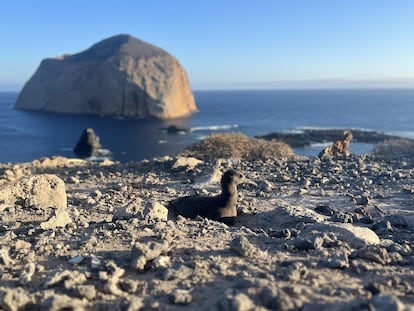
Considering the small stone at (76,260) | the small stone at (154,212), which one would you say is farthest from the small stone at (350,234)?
the small stone at (76,260)

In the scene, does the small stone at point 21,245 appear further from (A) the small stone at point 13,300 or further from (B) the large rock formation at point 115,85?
(B) the large rock formation at point 115,85

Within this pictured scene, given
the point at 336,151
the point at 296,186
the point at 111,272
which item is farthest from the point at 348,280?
the point at 336,151

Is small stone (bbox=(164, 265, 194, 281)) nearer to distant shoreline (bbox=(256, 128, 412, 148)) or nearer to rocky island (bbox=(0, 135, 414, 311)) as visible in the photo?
rocky island (bbox=(0, 135, 414, 311))

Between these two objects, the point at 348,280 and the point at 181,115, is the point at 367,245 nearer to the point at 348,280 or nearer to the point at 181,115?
the point at 348,280

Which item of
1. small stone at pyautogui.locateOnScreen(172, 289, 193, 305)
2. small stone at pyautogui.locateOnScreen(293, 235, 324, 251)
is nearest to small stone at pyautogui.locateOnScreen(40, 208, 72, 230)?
small stone at pyautogui.locateOnScreen(172, 289, 193, 305)

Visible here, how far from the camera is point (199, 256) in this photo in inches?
221

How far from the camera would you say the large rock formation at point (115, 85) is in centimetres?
11750

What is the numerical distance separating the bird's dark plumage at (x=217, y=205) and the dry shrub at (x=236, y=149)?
8.26 meters

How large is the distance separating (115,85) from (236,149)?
108014 mm

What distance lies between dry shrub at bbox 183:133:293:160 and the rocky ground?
760 cm

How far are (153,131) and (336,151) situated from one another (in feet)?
208

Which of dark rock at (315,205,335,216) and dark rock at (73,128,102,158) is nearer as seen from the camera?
dark rock at (315,205,335,216)

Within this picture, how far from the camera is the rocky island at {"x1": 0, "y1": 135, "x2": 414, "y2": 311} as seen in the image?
A: 14.7 feet

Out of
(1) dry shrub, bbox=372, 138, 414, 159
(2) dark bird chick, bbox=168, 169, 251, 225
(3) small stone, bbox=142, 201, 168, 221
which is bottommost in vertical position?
(1) dry shrub, bbox=372, 138, 414, 159
